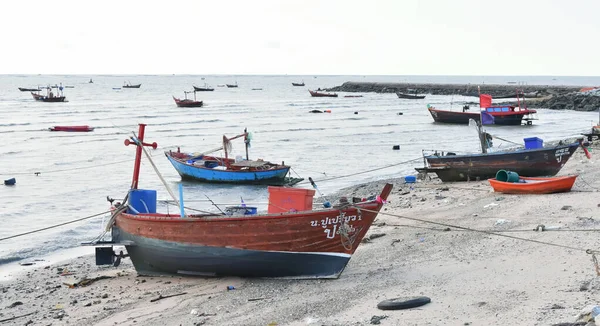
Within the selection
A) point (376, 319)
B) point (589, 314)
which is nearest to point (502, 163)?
point (376, 319)

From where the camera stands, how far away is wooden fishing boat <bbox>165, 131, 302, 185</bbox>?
25.7 meters

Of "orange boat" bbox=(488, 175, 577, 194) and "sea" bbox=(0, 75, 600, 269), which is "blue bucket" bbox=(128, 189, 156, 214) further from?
"orange boat" bbox=(488, 175, 577, 194)

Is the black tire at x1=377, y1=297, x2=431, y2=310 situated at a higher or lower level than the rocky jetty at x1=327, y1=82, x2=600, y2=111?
lower

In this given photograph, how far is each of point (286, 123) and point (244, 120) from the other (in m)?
5.81

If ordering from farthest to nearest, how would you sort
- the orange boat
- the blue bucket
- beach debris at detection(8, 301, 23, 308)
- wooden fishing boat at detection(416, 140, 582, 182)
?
wooden fishing boat at detection(416, 140, 582, 182) < the orange boat < the blue bucket < beach debris at detection(8, 301, 23, 308)

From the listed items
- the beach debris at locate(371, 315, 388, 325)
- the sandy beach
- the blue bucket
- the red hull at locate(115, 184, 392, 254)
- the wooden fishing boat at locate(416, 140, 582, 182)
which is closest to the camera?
the beach debris at locate(371, 315, 388, 325)

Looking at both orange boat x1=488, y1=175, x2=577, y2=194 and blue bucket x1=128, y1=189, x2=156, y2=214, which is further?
orange boat x1=488, y1=175, x2=577, y2=194

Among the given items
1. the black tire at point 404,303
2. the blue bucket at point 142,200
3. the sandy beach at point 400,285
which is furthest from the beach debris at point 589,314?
the blue bucket at point 142,200

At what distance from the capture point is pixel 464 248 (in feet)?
40.1

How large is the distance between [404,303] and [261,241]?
310 cm

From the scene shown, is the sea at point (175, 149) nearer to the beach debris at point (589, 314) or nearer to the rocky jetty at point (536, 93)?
the rocky jetty at point (536, 93)

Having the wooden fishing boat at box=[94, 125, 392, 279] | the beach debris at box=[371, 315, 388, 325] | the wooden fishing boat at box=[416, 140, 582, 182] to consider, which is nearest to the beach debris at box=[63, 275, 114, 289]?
the wooden fishing boat at box=[94, 125, 392, 279]

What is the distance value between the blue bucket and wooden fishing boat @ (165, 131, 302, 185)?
10906 mm

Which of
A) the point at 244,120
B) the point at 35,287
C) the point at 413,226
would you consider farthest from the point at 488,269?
the point at 244,120
